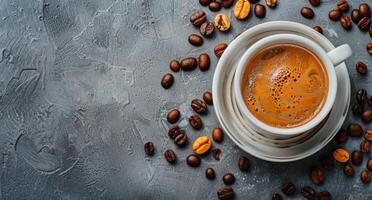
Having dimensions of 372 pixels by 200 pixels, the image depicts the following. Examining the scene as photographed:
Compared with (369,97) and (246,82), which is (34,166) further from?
(369,97)

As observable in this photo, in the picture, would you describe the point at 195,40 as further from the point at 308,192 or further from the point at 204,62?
the point at 308,192

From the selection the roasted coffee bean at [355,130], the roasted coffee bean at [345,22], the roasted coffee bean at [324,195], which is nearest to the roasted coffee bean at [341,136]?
the roasted coffee bean at [355,130]

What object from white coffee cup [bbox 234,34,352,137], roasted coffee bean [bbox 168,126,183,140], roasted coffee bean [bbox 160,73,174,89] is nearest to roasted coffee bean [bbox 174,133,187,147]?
roasted coffee bean [bbox 168,126,183,140]

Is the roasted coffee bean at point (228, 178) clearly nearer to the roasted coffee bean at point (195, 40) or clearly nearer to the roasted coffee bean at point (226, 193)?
the roasted coffee bean at point (226, 193)

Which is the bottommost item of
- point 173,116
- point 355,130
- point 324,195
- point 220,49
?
point 324,195

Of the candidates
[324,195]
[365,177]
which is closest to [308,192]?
[324,195]

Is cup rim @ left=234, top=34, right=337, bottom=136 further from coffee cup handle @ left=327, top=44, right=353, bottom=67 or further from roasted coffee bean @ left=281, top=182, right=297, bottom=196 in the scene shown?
roasted coffee bean @ left=281, top=182, right=297, bottom=196
